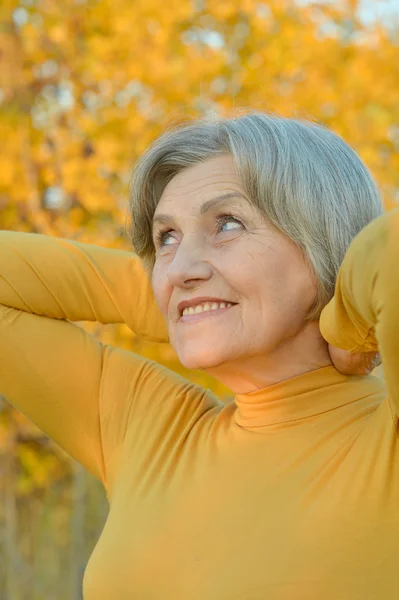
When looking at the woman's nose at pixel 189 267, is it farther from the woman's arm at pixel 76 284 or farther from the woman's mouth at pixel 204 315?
the woman's arm at pixel 76 284

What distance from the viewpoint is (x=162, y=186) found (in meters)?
2.08

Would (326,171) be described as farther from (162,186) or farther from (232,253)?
(162,186)

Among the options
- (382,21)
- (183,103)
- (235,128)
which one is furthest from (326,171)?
(382,21)

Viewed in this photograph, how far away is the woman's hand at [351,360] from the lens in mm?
1781

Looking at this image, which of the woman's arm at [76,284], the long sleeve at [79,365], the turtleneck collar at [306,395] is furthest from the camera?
the woman's arm at [76,284]

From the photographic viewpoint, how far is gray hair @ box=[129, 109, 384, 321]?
180cm

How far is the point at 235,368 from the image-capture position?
1864 millimetres

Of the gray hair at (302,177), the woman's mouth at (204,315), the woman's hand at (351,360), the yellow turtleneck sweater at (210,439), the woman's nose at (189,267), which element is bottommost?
the yellow turtleneck sweater at (210,439)

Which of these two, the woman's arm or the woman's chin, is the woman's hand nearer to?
the woman's chin

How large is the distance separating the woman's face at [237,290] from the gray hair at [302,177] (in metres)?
0.03

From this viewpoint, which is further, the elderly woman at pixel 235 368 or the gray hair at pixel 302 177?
the gray hair at pixel 302 177

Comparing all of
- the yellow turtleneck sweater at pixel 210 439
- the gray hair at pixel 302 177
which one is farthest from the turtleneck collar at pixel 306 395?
the gray hair at pixel 302 177

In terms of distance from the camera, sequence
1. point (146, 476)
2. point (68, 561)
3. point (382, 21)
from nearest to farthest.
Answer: point (146, 476) → point (382, 21) → point (68, 561)

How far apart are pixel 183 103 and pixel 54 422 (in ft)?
8.44
